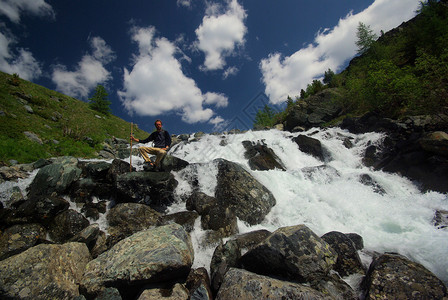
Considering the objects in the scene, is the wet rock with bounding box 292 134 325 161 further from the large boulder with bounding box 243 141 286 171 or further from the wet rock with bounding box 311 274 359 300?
the wet rock with bounding box 311 274 359 300

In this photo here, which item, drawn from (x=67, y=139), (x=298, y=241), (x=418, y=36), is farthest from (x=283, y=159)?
(x=418, y=36)

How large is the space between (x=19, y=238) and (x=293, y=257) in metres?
8.92

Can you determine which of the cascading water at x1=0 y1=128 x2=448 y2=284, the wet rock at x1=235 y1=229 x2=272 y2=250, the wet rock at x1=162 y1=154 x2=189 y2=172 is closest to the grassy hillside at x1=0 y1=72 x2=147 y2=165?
the cascading water at x1=0 y1=128 x2=448 y2=284

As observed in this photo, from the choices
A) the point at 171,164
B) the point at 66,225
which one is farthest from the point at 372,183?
the point at 66,225

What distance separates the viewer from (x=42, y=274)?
14.1 feet

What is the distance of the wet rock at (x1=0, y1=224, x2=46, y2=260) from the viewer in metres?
5.53

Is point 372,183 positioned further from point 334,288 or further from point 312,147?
point 334,288

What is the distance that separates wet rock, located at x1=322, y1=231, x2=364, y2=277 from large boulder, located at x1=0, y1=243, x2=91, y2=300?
22.9ft

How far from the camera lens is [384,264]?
3.97 m

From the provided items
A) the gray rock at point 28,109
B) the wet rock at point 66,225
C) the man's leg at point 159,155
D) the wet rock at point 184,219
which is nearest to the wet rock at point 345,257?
the wet rock at point 184,219

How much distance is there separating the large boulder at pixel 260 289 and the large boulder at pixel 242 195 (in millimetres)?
4482

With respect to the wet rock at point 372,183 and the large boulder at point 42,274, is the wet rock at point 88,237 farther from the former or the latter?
the wet rock at point 372,183

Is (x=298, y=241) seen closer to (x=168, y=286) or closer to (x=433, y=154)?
(x=168, y=286)

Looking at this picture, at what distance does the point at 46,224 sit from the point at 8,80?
3112 cm
